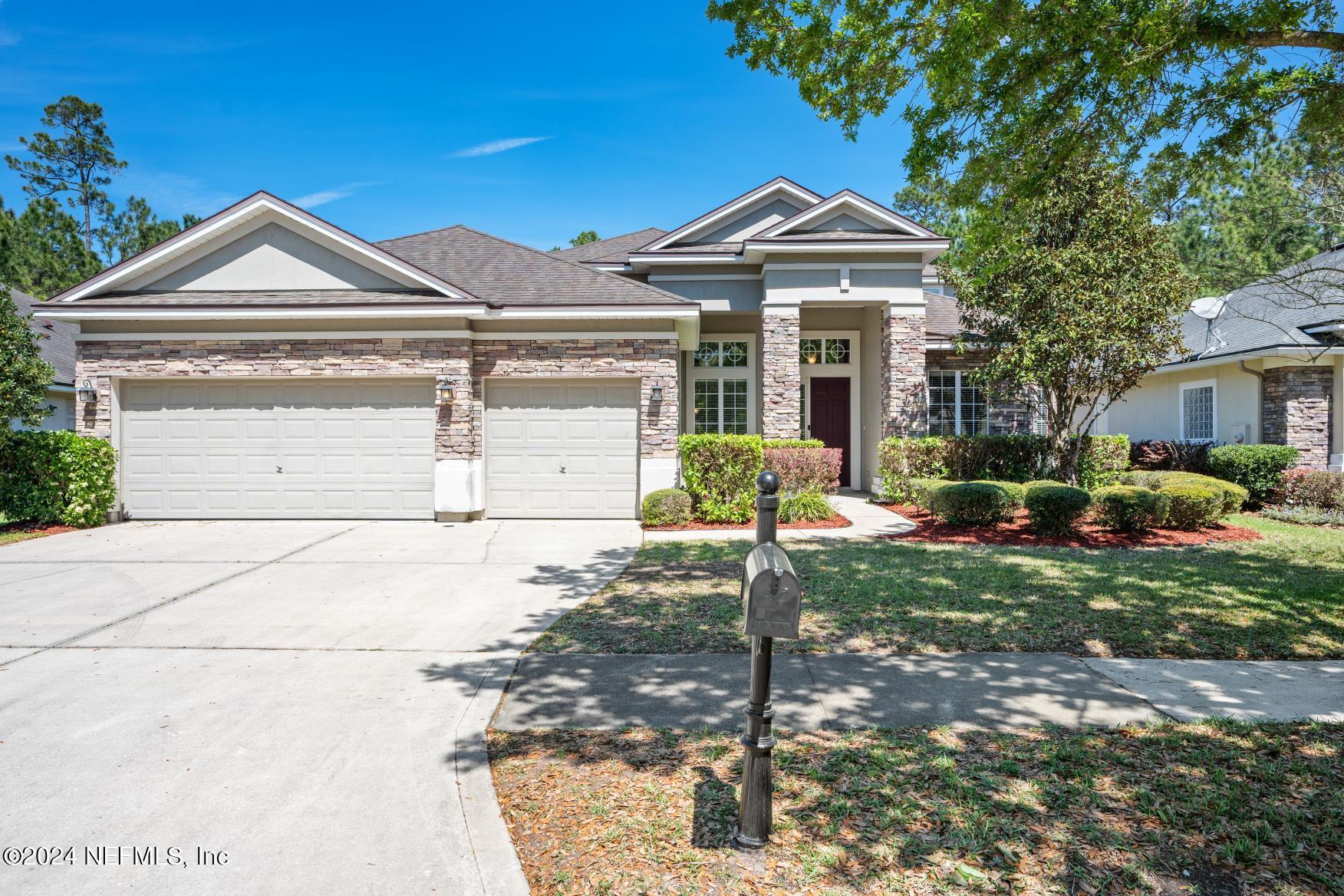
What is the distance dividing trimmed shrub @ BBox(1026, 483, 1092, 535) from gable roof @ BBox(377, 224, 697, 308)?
6.12 meters

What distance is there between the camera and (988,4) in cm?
566

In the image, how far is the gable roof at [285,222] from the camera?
11.6 meters

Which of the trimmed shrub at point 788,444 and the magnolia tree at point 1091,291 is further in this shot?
the trimmed shrub at point 788,444

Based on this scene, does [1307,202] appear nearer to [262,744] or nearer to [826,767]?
[826,767]

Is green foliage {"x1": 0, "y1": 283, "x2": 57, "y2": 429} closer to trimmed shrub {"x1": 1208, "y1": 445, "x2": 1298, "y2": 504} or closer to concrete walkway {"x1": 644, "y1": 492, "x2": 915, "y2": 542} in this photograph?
concrete walkway {"x1": 644, "y1": 492, "x2": 915, "y2": 542}

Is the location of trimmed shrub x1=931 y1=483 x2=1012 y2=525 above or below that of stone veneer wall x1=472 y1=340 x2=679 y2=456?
below

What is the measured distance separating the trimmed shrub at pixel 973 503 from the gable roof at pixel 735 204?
8.00m

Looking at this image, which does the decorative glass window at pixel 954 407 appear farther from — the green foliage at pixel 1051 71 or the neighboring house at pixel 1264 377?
the green foliage at pixel 1051 71

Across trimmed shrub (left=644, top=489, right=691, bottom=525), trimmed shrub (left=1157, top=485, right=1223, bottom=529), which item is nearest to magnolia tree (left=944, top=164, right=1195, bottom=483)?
trimmed shrub (left=1157, top=485, right=1223, bottom=529)

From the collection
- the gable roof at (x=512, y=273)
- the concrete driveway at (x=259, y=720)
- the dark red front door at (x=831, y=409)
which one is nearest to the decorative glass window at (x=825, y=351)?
the dark red front door at (x=831, y=409)

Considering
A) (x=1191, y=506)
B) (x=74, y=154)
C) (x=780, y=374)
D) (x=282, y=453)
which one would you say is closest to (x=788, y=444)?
(x=780, y=374)

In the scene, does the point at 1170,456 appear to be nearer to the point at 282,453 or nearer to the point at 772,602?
the point at 772,602

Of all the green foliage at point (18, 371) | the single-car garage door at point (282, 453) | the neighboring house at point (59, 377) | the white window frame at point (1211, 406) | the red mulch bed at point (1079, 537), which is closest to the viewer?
the red mulch bed at point (1079, 537)

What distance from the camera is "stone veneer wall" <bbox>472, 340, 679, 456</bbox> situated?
12.1m
